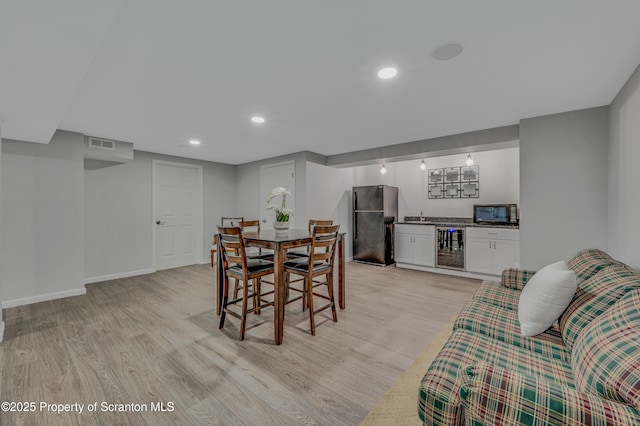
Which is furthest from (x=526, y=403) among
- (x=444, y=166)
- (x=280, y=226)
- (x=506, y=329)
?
(x=444, y=166)

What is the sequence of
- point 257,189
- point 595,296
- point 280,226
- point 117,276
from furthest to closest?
1. point 257,189
2. point 117,276
3. point 280,226
4. point 595,296

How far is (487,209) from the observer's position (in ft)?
15.5

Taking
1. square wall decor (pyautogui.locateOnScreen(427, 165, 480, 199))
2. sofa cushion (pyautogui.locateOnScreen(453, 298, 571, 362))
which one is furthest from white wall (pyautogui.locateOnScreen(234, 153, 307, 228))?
sofa cushion (pyautogui.locateOnScreen(453, 298, 571, 362))

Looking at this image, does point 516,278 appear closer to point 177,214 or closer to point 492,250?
point 492,250

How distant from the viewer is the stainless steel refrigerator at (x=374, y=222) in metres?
5.46

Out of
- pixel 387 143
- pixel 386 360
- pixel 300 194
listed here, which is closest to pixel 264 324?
pixel 386 360

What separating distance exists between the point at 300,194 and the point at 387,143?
1.79 m

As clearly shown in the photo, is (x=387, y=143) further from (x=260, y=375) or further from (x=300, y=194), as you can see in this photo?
(x=260, y=375)

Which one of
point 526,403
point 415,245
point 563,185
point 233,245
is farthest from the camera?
point 415,245

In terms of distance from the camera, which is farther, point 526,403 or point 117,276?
point 117,276

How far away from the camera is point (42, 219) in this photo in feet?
11.5

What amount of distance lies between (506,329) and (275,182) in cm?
459

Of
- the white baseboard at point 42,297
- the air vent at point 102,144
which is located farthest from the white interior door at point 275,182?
the white baseboard at point 42,297

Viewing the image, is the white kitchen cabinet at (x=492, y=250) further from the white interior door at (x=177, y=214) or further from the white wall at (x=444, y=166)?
the white interior door at (x=177, y=214)
